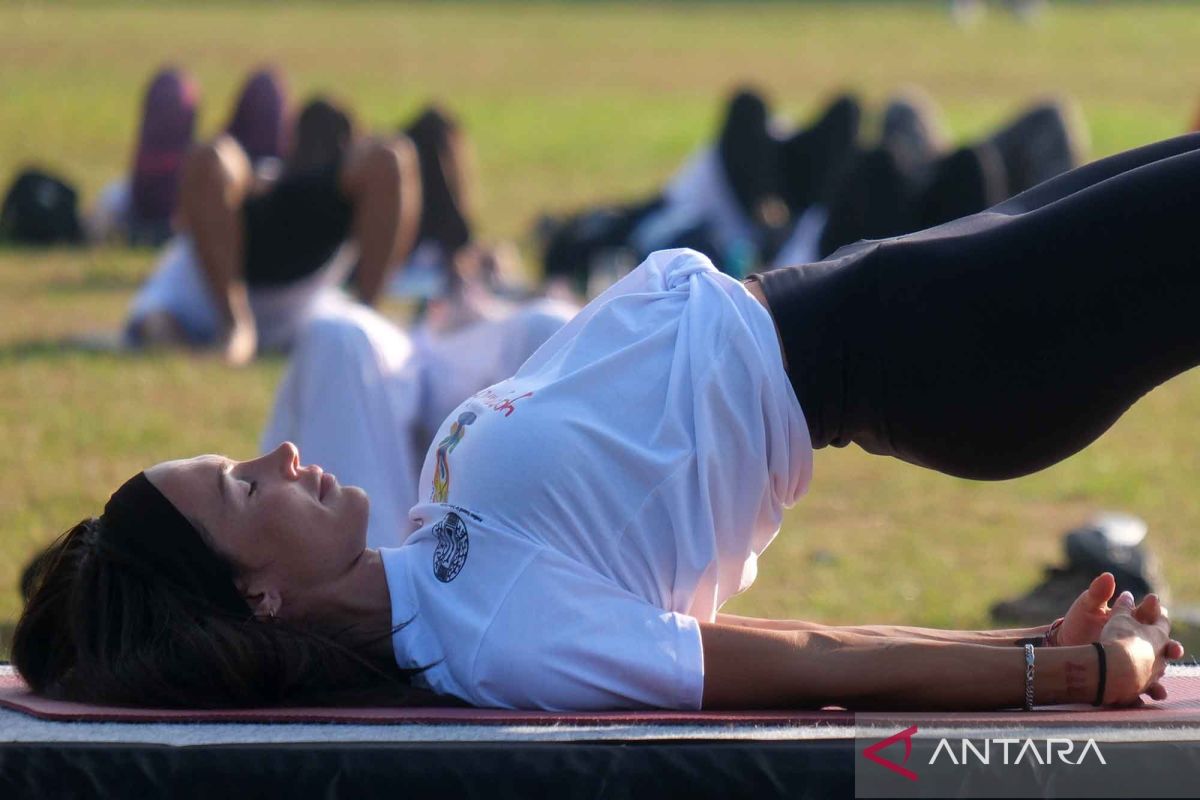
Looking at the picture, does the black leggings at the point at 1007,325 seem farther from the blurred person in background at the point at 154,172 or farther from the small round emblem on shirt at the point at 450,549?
the blurred person in background at the point at 154,172

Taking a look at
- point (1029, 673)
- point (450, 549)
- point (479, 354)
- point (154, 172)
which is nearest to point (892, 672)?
point (1029, 673)

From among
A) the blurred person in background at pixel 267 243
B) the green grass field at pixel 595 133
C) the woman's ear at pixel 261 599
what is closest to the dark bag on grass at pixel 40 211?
the green grass field at pixel 595 133

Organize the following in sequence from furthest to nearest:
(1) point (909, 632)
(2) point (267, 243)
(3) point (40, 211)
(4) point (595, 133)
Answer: (4) point (595, 133) < (3) point (40, 211) < (2) point (267, 243) < (1) point (909, 632)

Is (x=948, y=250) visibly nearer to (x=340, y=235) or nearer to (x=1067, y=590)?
(x=1067, y=590)

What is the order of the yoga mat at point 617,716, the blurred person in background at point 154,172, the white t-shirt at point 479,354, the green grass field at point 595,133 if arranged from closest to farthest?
the yoga mat at point 617,716, the white t-shirt at point 479,354, the green grass field at point 595,133, the blurred person in background at point 154,172

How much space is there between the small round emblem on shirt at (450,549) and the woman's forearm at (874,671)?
1.46ft

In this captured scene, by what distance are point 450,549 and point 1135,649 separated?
121 centimetres

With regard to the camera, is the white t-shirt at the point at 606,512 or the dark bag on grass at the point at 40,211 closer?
the white t-shirt at the point at 606,512

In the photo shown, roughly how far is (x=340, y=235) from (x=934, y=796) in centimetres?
682

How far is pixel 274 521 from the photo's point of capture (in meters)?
2.94

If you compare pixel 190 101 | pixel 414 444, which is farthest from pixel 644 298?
pixel 190 101

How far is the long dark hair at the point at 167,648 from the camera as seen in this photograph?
2.89 m

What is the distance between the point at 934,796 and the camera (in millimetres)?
2605

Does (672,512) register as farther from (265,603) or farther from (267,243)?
(267,243)
